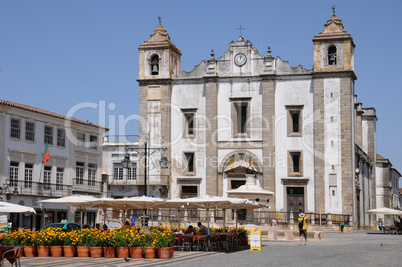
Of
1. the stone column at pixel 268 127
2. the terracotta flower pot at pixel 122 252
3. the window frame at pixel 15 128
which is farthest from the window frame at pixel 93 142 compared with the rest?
the terracotta flower pot at pixel 122 252

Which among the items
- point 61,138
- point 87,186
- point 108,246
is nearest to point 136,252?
point 108,246

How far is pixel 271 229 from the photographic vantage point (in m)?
37.8

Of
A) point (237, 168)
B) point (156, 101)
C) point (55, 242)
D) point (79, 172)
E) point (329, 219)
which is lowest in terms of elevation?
point (55, 242)

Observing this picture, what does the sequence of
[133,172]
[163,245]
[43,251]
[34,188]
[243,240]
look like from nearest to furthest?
[163,245] → [43,251] → [243,240] → [34,188] → [133,172]

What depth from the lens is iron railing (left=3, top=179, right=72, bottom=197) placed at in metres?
45.2

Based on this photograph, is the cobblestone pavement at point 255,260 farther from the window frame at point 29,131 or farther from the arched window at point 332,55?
the arched window at point 332,55

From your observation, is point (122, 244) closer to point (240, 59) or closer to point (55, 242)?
point (55, 242)

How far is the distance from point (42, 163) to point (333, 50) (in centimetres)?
2393

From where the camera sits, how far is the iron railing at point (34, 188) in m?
45.2

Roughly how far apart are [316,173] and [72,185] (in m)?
18.3

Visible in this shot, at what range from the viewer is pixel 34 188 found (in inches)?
1873

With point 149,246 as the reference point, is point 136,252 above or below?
below

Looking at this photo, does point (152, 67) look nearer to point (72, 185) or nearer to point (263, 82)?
point (263, 82)

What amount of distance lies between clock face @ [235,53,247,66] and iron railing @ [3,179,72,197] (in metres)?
16.8
